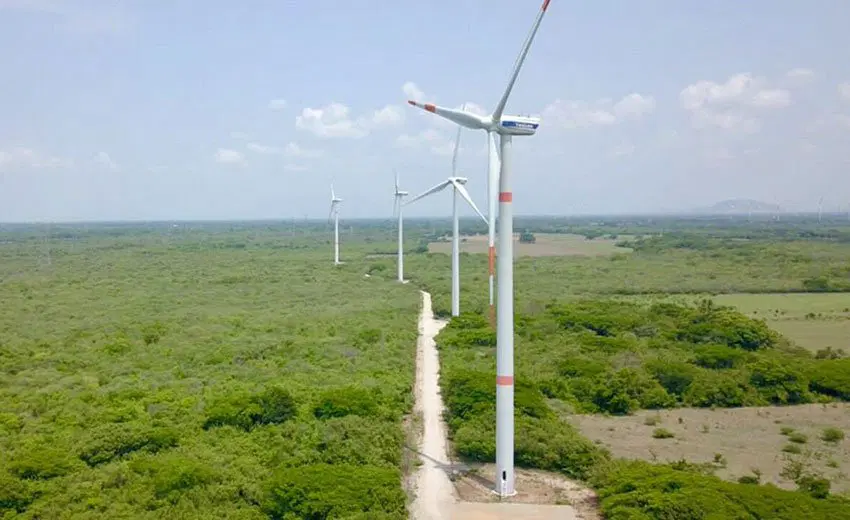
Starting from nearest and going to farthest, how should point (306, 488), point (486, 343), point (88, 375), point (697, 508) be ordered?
point (697, 508) < point (306, 488) < point (88, 375) < point (486, 343)

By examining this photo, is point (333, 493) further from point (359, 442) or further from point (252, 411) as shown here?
point (252, 411)

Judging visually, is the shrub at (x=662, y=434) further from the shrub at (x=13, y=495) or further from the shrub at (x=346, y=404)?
the shrub at (x=13, y=495)

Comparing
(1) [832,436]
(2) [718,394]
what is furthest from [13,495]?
(1) [832,436]

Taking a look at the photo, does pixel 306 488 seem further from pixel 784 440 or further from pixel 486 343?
pixel 486 343

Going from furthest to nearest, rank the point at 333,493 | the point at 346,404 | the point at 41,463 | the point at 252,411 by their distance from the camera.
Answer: the point at 346,404, the point at 252,411, the point at 41,463, the point at 333,493

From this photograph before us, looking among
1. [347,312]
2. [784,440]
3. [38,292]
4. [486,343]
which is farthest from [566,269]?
[784,440]

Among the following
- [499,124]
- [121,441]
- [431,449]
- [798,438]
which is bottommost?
[798,438]

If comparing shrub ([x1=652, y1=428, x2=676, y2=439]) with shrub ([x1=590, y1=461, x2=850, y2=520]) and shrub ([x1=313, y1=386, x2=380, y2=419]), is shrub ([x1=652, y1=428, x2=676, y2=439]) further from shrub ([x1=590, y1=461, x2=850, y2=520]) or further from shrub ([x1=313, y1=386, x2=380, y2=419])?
shrub ([x1=313, y1=386, x2=380, y2=419])
